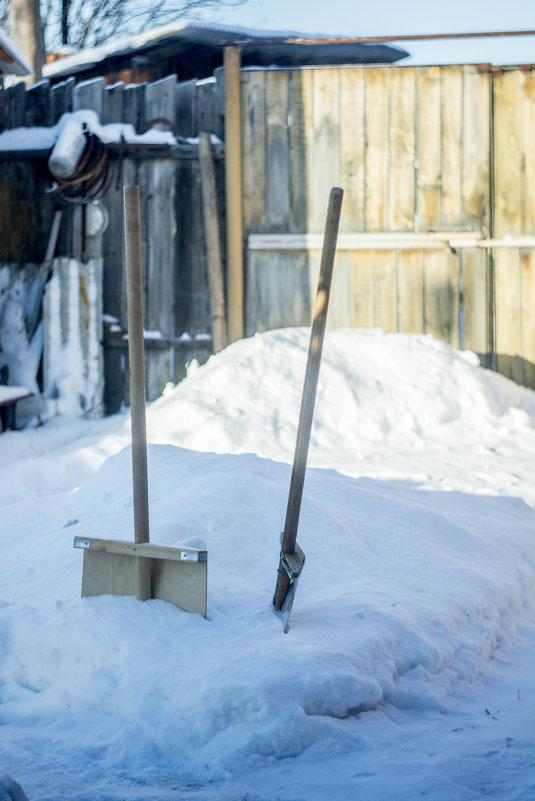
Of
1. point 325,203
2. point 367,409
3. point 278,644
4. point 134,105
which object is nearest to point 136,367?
point 278,644

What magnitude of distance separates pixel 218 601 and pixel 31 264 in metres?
5.26

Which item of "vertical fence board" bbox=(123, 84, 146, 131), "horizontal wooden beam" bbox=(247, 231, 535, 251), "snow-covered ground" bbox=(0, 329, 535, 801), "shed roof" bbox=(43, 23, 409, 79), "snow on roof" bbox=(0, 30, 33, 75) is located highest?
"shed roof" bbox=(43, 23, 409, 79)

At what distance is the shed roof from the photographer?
7.41m

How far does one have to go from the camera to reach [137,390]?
2617 mm

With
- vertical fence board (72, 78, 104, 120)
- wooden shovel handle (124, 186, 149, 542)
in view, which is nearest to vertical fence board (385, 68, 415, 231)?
vertical fence board (72, 78, 104, 120)

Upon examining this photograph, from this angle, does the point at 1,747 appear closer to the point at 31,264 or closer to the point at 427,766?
the point at 427,766

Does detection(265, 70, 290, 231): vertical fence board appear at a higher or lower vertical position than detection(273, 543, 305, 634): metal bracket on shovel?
higher

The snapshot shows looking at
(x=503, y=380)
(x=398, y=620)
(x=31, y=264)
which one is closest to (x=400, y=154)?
(x=503, y=380)

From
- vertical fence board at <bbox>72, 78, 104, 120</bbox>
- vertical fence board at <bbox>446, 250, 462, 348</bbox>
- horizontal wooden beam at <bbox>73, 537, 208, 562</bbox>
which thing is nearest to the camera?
horizontal wooden beam at <bbox>73, 537, 208, 562</bbox>

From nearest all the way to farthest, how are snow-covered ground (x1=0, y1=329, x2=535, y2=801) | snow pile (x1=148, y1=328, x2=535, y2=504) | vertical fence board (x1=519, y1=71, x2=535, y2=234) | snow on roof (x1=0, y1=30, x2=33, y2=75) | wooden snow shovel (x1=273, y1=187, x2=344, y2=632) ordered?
1. snow-covered ground (x1=0, y1=329, x2=535, y2=801)
2. wooden snow shovel (x1=273, y1=187, x2=344, y2=632)
3. snow pile (x1=148, y1=328, x2=535, y2=504)
4. snow on roof (x1=0, y1=30, x2=33, y2=75)
5. vertical fence board (x1=519, y1=71, x2=535, y2=234)

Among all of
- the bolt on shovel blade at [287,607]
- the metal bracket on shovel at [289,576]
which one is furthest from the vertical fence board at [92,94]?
the bolt on shovel blade at [287,607]

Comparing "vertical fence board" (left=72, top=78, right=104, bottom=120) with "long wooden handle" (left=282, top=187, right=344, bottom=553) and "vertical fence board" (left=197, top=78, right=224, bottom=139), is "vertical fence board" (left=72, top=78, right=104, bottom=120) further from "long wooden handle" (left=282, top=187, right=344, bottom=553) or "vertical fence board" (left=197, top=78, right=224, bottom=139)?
"long wooden handle" (left=282, top=187, right=344, bottom=553)

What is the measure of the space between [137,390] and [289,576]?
2.41 ft

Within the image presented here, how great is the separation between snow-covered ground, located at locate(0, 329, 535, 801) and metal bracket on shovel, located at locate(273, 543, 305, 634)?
0.05 meters
